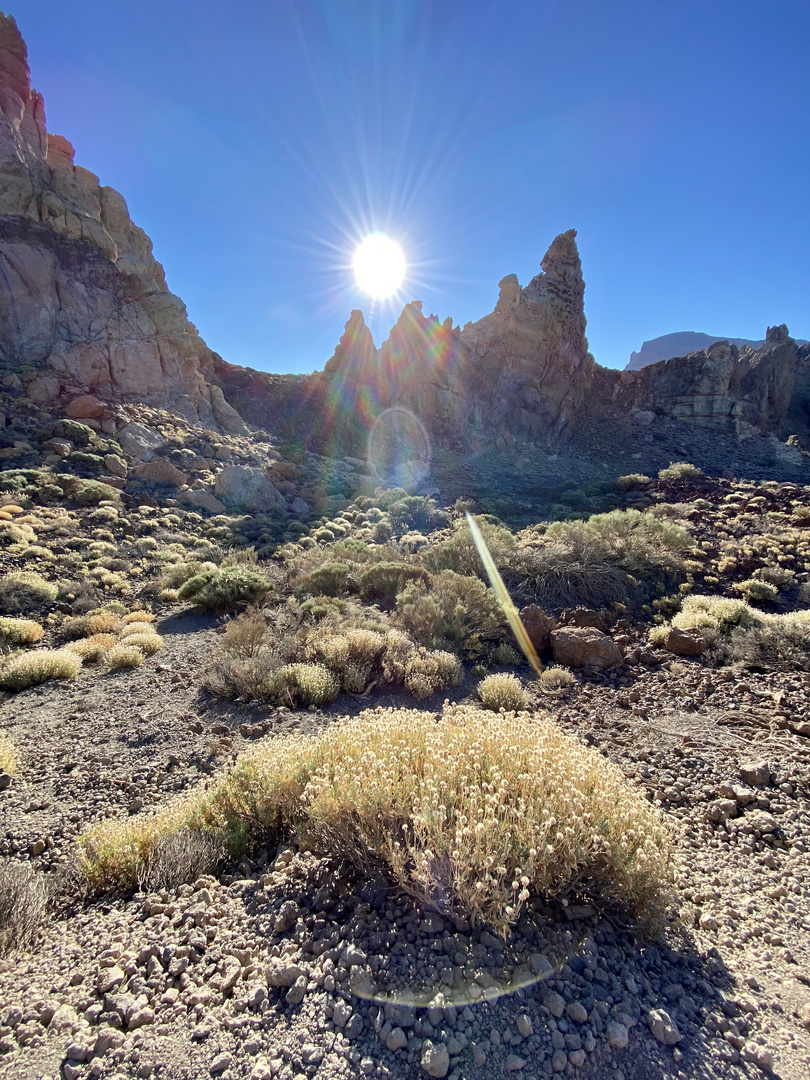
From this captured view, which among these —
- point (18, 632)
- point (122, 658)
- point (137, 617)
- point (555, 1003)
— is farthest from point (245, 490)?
point (555, 1003)

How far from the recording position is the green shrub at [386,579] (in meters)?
9.66

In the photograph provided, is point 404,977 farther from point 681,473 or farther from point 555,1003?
point 681,473

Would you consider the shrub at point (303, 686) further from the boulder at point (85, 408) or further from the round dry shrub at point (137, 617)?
the boulder at point (85, 408)

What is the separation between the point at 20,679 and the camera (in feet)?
19.2

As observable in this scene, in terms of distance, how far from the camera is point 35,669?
597 centimetres

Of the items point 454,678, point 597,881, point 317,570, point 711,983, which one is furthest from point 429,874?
point 317,570

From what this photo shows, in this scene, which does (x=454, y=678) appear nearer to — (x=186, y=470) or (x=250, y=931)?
(x=250, y=931)

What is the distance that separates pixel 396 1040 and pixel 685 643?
6546 mm

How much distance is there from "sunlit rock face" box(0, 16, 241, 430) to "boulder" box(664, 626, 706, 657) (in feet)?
84.7

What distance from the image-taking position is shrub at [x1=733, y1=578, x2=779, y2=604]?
9195mm

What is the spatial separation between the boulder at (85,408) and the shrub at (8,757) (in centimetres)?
2059

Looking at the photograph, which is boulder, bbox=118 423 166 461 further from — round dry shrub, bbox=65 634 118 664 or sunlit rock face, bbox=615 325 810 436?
sunlit rock face, bbox=615 325 810 436

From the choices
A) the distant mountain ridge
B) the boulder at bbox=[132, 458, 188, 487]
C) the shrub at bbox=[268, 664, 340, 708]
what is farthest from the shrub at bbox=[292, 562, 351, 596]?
the distant mountain ridge

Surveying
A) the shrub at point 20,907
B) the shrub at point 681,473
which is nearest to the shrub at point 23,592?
the shrub at point 20,907
